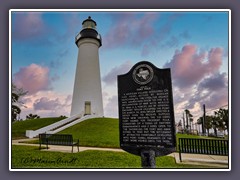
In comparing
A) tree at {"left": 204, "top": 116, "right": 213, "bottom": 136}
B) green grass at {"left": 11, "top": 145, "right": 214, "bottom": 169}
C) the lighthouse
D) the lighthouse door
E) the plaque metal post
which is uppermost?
the lighthouse

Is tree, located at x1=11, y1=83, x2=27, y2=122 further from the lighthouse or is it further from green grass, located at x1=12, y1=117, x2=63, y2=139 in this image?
the lighthouse

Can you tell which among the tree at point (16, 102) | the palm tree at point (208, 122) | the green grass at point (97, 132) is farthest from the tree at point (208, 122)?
the tree at point (16, 102)

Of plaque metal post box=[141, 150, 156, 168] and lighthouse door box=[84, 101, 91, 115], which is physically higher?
lighthouse door box=[84, 101, 91, 115]

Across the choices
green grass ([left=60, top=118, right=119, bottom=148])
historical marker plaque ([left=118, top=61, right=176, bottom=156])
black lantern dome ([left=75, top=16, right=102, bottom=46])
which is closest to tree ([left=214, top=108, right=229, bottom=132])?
historical marker plaque ([left=118, top=61, right=176, bottom=156])

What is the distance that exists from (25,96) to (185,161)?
5290 millimetres

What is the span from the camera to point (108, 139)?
7.90m

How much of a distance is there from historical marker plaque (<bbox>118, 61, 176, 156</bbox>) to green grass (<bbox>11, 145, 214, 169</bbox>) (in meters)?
1.00

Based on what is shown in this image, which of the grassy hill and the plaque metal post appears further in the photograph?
the grassy hill

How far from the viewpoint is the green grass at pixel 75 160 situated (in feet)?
18.8

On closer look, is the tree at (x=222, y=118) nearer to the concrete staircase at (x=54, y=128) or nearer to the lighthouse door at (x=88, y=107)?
the concrete staircase at (x=54, y=128)

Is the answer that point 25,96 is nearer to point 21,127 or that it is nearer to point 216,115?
point 21,127

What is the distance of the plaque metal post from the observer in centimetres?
485
